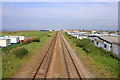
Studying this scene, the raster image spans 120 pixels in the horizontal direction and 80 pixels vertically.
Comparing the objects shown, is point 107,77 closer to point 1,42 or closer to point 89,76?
point 89,76

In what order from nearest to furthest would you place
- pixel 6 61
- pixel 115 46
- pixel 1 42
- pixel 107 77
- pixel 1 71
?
pixel 107 77, pixel 1 71, pixel 6 61, pixel 1 42, pixel 115 46

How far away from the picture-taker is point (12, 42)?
2686 cm

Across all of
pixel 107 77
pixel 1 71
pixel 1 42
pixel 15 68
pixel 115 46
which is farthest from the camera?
pixel 115 46

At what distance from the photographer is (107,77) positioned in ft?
35.7

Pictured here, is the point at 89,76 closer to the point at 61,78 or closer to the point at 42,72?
the point at 61,78

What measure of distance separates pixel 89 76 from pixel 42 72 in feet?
11.3

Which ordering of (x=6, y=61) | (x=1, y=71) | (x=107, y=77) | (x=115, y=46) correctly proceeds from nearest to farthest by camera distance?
(x=107, y=77) → (x=1, y=71) → (x=6, y=61) → (x=115, y=46)

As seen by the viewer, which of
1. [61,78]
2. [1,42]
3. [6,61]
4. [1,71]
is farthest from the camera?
[1,42]

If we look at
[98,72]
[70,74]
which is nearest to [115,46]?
[98,72]

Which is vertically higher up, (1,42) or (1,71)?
(1,42)

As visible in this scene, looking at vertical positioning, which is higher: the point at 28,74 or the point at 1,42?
the point at 1,42

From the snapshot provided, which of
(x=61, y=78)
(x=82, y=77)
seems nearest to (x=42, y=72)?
(x=61, y=78)

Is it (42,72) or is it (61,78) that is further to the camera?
(42,72)

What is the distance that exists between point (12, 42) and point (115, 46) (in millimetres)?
17550
